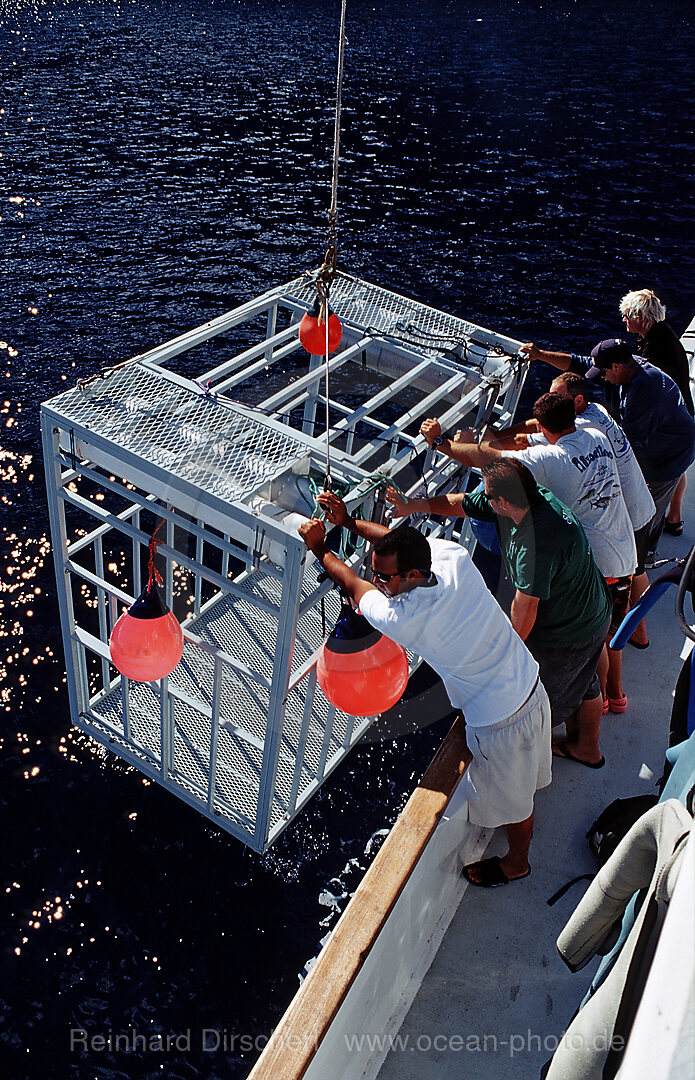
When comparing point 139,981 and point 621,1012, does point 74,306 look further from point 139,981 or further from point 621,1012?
point 621,1012

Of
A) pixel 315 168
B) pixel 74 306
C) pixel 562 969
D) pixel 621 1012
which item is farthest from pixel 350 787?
pixel 315 168

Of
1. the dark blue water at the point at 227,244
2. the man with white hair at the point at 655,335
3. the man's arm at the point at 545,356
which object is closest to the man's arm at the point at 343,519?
the man's arm at the point at 545,356

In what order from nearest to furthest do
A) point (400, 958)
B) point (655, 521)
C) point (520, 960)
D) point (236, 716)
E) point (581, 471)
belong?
1. point (400, 958)
2. point (520, 960)
3. point (581, 471)
4. point (655, 521)
5. point (236, 716)

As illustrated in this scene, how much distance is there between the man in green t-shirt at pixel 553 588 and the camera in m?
4.27

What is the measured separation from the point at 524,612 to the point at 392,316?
134 inches

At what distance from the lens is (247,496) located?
5.05m

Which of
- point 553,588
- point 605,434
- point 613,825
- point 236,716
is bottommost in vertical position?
point 236,716

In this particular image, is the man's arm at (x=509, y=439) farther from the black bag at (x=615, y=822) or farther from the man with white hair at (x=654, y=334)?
the black bag at (x=615, y=822)

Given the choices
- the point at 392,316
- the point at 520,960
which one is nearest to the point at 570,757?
the point at 520,960

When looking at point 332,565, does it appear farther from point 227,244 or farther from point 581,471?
point 227,244

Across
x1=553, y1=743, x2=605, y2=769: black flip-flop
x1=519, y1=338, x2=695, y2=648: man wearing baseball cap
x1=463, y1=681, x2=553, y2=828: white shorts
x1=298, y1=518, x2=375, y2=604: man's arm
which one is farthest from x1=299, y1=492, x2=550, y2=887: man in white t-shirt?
x1=519, y1=338, x2=695, y2=648: man wearing baseball cap

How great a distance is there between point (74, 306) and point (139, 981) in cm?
1163

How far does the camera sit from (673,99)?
2628 cm

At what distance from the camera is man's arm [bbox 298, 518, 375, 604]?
4.28 m
